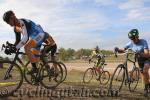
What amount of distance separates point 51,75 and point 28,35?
1.67 m

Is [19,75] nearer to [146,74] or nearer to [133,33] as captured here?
[133,33]

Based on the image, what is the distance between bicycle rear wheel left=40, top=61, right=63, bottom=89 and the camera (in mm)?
11795

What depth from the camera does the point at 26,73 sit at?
1123 cm

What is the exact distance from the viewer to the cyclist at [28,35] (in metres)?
10.5

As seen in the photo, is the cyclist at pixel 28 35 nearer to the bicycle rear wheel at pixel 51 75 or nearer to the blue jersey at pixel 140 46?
the bicycle rear wheel at pixel 51 75

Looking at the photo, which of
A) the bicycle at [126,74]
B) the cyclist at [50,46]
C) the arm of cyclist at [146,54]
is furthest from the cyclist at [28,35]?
the arm of cyclist at [146,54]

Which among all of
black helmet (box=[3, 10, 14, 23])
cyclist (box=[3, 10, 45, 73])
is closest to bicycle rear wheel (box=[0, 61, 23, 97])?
cyclist (box=[3, 10, 45, 73])

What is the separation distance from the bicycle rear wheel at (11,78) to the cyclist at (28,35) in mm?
493

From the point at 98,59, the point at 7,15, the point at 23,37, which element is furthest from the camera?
the point at 98,59

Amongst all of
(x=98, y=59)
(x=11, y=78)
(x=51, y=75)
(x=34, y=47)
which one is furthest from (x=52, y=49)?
(x=98, y=59)

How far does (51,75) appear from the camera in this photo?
1215 cm

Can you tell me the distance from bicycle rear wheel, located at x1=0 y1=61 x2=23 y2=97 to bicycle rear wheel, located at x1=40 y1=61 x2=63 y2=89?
2.97 feet

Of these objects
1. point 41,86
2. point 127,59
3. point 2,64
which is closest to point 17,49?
point 2,64

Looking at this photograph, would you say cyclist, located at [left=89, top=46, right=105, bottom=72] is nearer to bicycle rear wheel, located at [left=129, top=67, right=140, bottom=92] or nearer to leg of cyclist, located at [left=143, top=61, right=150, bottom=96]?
bicycle rear wheel, located at [left=129, top=67, right=140, bottom=92]
